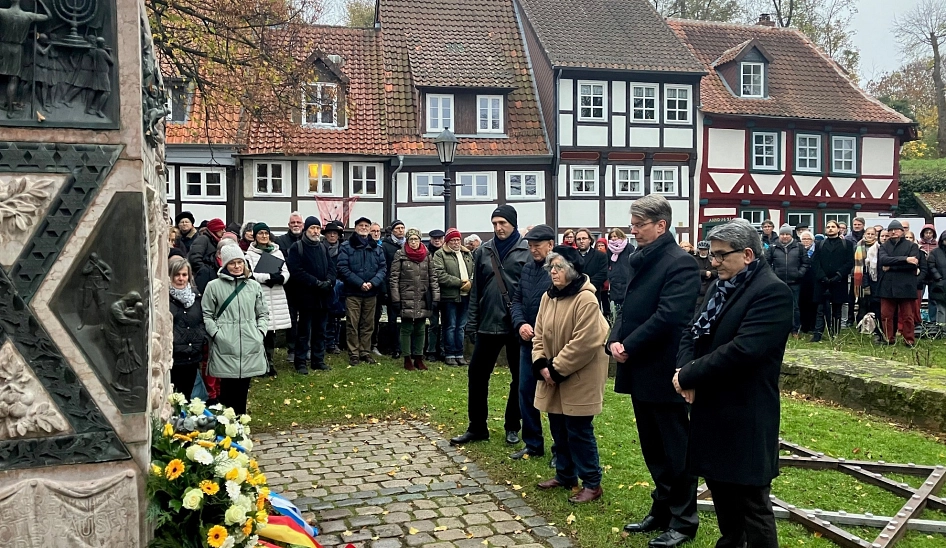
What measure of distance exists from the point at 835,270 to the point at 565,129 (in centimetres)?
1302

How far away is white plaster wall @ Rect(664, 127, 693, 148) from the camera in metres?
28.0

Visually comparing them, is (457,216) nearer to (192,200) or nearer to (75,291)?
(192,200)

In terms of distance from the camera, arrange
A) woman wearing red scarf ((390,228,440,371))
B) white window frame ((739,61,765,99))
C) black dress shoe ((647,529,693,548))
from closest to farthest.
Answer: black dress shoe ((647,529,693,548)) → woman wearing red scarf ((390,228,440,371)) → white window frame ((739,61,765,99))

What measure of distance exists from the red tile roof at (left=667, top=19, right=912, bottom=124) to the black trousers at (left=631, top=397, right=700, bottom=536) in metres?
24.5

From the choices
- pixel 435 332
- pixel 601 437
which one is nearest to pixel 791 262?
pixel 435 332

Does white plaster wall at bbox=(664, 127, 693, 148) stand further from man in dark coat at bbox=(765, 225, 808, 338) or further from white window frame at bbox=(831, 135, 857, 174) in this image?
man in dark coat at bbox=(765, 225, 808, 338)

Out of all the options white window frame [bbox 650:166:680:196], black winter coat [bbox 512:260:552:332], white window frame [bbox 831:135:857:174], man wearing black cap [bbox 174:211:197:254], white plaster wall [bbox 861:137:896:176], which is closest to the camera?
black winter coat [bbox 512:260:552:332]

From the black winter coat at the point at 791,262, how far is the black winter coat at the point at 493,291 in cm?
896

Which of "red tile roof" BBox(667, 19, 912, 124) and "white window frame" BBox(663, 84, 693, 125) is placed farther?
"red tile roof" BBox(667, 19, 912, 124)

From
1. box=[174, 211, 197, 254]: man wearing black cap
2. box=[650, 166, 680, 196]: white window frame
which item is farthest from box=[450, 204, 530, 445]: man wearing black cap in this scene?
box=[650, 166, 680, 196]: white window frame

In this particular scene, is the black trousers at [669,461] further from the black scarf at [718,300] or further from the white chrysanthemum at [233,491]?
the white chrysanthemum at [233,491]

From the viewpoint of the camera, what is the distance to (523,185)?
88.7 ft

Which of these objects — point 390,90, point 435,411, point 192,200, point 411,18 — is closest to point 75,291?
point 435,411

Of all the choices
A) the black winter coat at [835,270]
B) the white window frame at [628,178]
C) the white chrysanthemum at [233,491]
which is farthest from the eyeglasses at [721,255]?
the white window frame at [628,178]
